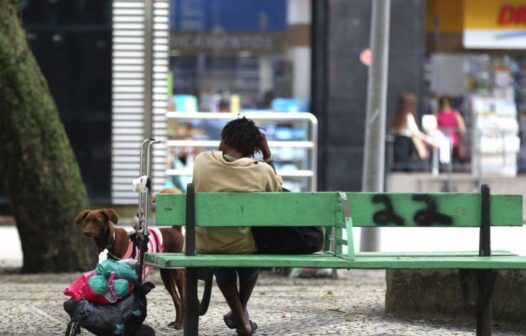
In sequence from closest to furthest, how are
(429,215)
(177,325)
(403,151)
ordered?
1. (429,215)
2. (177,325)
3. (403,151)

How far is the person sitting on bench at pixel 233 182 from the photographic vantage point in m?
7.62

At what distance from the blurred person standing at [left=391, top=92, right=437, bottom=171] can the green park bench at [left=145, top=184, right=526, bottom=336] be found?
11.5 metres

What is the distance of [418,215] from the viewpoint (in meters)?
7.48

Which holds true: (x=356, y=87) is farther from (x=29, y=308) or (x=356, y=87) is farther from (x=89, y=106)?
(x=29, y=308)

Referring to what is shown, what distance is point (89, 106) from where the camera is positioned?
18.9 metres

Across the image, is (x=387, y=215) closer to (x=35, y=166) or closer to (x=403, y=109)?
(x=35, y=166)

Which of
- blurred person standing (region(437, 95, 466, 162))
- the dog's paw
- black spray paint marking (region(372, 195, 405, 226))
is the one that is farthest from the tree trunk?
blurred person standing (region(437, 95, 466, 162))

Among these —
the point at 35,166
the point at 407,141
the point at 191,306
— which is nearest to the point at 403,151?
the point at 407,141

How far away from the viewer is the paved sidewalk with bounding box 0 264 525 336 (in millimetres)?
8250

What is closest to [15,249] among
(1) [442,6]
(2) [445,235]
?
(2) [445,235]

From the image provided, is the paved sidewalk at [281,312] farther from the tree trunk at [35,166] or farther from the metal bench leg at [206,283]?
the tree trunk at [35,166]

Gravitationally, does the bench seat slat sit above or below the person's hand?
below

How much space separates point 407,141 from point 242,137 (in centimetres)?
1142

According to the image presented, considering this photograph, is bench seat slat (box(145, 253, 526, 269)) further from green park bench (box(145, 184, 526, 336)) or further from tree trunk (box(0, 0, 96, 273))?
tree trunk (box(0, 0, 96, 273))
